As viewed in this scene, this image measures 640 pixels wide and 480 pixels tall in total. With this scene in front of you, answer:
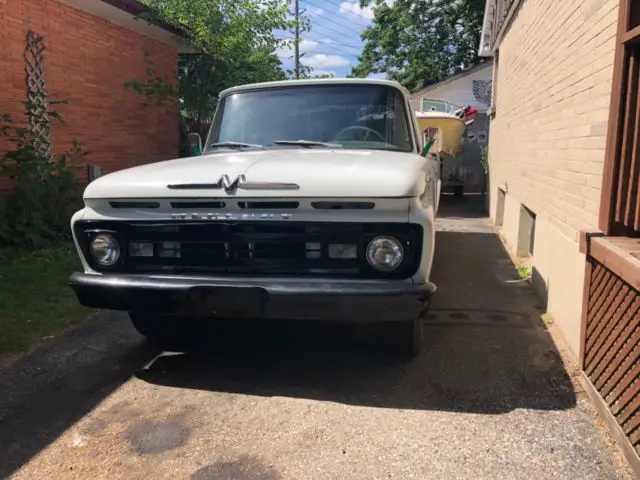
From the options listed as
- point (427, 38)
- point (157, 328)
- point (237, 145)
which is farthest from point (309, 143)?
point (427, 38)

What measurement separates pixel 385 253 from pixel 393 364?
1.05 m

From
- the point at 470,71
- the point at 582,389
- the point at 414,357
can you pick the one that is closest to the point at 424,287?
A: the point at 414,357

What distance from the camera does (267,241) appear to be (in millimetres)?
3244

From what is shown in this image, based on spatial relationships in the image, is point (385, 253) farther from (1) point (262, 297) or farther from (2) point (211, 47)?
(2) point (211, 47)

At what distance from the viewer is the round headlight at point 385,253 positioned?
3.12 meters

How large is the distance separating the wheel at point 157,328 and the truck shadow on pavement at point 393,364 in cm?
19

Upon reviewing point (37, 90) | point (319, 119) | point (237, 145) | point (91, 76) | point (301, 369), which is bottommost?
point (301, 369)

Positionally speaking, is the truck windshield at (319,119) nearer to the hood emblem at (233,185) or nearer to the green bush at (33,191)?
the hood emblem at (233,185)

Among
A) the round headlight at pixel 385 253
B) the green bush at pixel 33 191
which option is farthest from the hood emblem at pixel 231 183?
the green bush at pixel 33 191

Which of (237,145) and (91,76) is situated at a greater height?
(91,76)

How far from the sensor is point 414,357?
12.8ft

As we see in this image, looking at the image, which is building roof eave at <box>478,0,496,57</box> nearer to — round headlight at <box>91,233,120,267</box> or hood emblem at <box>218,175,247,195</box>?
hood emblem at <box>218,175,247,195</box>

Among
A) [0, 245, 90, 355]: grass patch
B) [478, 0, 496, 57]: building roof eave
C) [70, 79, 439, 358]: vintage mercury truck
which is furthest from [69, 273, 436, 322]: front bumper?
[478, 0, 496, 57]: building roof eave

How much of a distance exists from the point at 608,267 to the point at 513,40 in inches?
297
